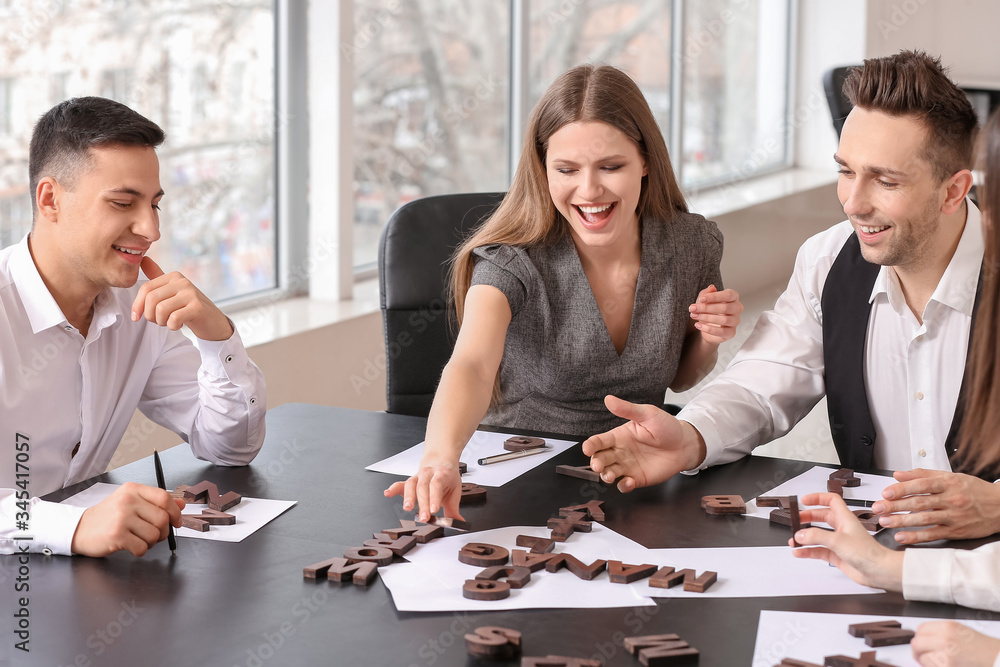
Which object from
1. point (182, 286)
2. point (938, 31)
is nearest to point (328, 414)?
point (182, 286)

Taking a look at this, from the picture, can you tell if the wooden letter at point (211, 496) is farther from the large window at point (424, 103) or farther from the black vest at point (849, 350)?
the large window at point (424, 103)

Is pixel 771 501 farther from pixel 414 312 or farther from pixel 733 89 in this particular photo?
pixel 733 89

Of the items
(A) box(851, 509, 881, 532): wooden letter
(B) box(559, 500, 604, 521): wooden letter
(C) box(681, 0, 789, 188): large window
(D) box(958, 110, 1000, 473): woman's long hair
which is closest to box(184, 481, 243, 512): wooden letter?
(B) box(559, 500, 604, 521): wooden letter

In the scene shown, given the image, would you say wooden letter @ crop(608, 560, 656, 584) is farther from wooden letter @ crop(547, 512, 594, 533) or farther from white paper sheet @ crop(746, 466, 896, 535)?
white paper sheet @ crop(746, 466, 896, 535)

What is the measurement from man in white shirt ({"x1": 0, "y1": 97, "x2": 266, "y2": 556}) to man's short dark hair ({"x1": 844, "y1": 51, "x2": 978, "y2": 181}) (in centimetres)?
128

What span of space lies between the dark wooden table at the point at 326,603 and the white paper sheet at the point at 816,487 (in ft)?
0.11

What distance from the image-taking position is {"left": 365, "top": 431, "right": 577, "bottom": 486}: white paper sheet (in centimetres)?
170

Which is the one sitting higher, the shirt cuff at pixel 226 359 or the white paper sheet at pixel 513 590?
the shirt cuff at pixel 226 359

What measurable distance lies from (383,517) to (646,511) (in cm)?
40

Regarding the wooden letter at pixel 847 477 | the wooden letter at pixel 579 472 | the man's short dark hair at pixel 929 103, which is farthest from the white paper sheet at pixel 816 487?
the man's short dark hair at pixel 929 103

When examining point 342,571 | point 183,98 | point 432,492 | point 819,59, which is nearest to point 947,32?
point 819,59

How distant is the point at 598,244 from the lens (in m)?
2.11

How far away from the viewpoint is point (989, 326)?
144cm

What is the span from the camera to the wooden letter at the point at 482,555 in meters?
1.32
